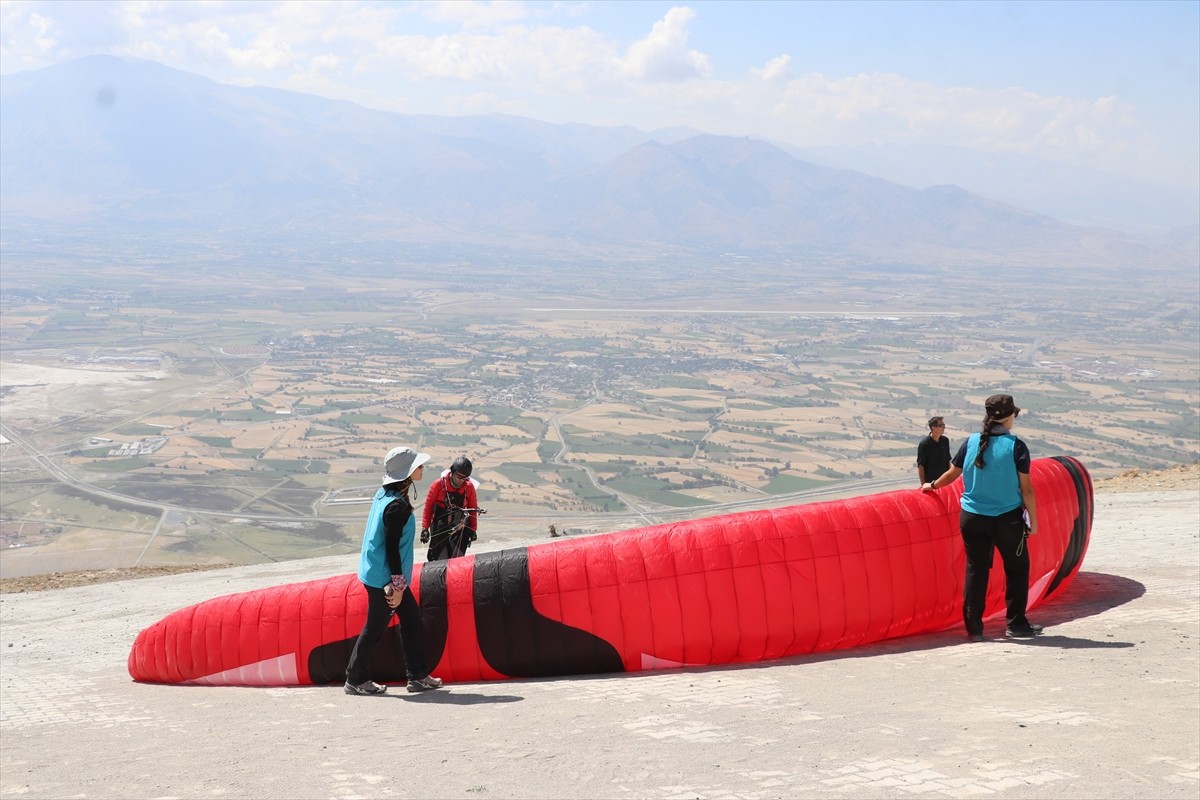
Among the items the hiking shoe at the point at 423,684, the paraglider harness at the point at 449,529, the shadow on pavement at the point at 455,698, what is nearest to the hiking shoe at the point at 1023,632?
the shadow on pavement at the point at 455,698

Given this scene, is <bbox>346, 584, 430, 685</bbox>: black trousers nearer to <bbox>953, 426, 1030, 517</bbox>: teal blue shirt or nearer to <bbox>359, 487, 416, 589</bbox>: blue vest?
<bbox>359, 487, 416, 589</bbox>: blue vest

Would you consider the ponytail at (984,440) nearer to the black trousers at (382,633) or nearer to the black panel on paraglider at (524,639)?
the black panel on paraglider at (524,639)

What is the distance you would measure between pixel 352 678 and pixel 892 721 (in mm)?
4237

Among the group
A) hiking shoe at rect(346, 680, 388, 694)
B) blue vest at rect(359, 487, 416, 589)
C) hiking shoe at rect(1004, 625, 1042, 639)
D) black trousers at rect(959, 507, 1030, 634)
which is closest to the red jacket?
hiking shoe at rect(346, 680, 388, 694)

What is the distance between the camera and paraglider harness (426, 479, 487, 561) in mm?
10641

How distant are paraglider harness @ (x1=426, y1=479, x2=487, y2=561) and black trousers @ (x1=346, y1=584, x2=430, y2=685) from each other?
2.12m

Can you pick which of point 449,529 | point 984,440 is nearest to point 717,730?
point 984,440

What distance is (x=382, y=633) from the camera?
834 cm

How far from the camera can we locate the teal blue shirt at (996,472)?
830 centimetres

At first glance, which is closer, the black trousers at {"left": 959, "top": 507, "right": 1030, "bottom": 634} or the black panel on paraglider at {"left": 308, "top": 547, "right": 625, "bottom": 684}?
the black trousers at {"left": 959, "top": 507, "right": 1030, "bottom": 634}

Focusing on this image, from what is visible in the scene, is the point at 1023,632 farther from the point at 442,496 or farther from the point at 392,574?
Answer: the point at 442,496

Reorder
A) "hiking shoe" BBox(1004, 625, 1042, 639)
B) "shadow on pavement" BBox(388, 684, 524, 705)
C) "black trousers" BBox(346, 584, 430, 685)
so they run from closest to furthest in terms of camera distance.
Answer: "shadow on pavement" BBox(388, 684, 524, 705) → "black trousers" BBox(346, 584, 430, 685) → "hiking shoe" BBox(1004, 625, 1042, 639)

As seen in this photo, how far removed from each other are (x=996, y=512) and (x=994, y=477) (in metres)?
0.31

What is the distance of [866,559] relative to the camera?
8.93m
